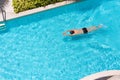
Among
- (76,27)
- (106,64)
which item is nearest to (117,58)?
(106,64)

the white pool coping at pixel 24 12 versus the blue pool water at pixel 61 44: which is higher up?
the white pool coping at pixel 24 12

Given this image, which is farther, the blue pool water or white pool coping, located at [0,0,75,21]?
white pool coping, located at [0,0,75,21]

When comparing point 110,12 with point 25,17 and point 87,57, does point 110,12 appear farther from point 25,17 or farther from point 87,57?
point 25,17

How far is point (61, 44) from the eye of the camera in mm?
17500

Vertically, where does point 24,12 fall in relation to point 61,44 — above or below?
above

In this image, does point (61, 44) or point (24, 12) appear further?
point (24, 12)

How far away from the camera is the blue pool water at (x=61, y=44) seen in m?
16.2

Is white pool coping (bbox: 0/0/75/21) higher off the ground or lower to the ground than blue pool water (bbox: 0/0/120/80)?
higher

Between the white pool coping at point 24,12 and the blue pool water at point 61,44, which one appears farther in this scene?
the white pool coping at point 24,12

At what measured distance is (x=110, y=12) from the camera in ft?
62.9

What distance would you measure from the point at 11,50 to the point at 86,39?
4.64 metres

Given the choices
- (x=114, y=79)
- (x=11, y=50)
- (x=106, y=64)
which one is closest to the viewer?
(x=114, y=79)

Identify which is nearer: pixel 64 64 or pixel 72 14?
pixel 64 64

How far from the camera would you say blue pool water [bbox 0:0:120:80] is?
16.2 m
